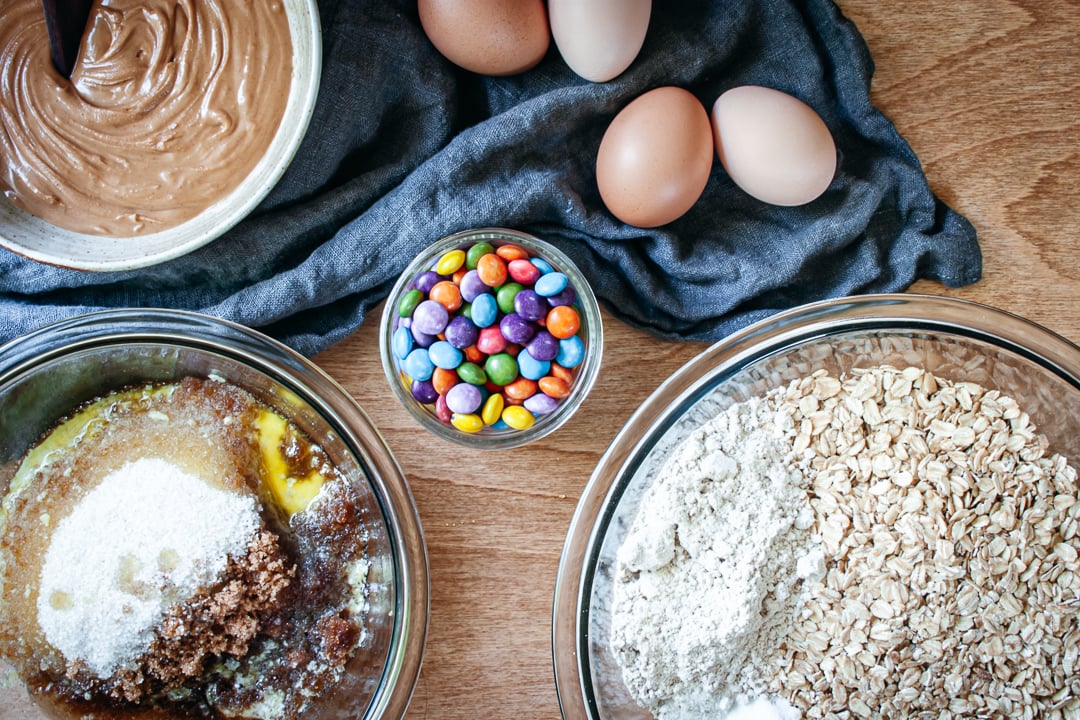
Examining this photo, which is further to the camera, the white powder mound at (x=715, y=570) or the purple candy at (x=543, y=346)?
the purple candy at (x=543, y=346)

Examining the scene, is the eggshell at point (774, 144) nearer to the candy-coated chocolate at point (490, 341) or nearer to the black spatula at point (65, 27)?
the candy-coated chocolate at point (490, 341)

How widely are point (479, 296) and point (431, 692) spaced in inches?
26.0

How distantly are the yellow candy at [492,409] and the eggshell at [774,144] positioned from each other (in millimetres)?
518

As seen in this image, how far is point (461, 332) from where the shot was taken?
125 cm

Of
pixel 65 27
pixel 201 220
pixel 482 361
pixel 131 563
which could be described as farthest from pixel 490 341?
pixel 65 27

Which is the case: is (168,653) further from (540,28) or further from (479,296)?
(540,28)

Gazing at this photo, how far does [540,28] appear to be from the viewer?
1241 millimetres

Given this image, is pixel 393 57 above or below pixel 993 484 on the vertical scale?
above

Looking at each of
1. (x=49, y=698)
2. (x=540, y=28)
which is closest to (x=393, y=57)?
(x=540, y=28)

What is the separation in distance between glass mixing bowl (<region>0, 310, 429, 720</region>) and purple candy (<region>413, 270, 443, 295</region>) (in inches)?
8.0

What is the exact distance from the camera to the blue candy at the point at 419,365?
1.26m

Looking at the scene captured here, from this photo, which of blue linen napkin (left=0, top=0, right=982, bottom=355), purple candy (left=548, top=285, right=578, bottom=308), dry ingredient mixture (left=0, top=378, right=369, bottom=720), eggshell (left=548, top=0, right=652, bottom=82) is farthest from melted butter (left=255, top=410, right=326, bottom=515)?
eggshell (left=548, top=0, right=652, bottom=82)

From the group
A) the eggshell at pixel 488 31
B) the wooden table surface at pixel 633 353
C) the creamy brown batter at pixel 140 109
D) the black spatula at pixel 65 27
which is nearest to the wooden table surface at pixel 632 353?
the wooden table surface at pixel 633 353

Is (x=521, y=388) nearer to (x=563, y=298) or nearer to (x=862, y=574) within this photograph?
(x=563, y=298)
